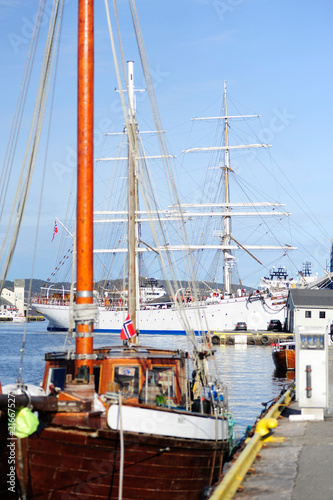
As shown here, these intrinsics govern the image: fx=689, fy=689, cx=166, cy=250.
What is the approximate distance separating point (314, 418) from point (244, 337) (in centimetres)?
6712

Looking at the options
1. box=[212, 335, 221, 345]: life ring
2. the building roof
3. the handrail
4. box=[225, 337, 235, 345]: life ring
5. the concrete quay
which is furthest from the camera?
box=[225, 337, 235, 345]: life ring

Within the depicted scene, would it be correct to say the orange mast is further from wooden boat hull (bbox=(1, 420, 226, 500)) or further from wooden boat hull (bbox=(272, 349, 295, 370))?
wooden boat hull (bbox=(272, 349, 295, 370))

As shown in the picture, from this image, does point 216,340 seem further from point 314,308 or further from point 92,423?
point 92,423

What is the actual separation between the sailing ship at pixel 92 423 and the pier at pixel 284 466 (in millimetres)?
1144

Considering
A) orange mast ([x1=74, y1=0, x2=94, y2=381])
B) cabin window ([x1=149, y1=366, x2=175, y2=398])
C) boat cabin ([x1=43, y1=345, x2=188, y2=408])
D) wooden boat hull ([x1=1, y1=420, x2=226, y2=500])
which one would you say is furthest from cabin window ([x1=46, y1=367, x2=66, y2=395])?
wooden boat hull ([x1=1, y1=420, x2=226, y2=500])

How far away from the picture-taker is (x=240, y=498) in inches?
410

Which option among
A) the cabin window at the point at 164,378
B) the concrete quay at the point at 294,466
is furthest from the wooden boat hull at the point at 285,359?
the cabin window at the point at 164,378

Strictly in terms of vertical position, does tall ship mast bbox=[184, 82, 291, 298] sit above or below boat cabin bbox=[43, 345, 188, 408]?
above

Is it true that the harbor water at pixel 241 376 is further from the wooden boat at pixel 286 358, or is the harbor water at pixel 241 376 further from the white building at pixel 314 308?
the white building at pixel 314 308

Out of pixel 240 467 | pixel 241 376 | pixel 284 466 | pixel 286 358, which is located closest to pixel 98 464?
pixel 240 467

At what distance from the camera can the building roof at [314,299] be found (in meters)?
76.0

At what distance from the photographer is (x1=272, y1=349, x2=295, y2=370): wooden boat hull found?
4709cm

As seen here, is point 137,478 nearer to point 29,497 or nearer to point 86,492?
point 86,492

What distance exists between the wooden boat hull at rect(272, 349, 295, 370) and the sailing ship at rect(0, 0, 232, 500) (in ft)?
106
